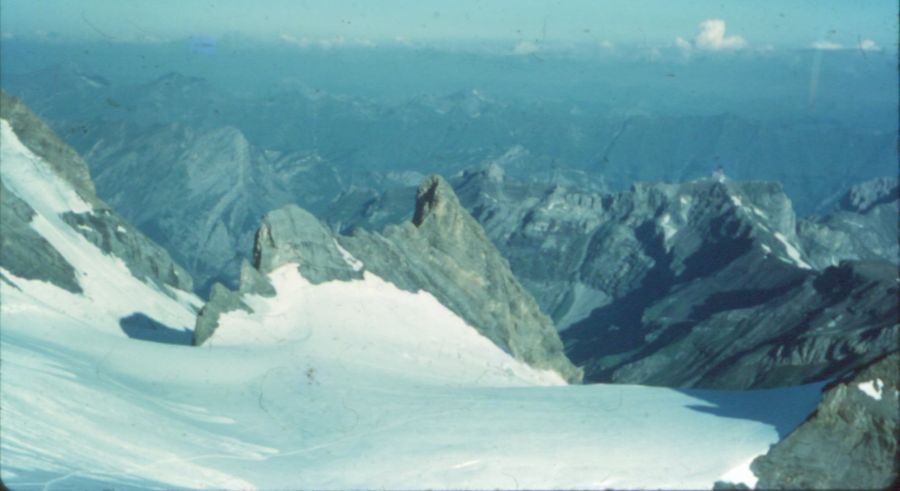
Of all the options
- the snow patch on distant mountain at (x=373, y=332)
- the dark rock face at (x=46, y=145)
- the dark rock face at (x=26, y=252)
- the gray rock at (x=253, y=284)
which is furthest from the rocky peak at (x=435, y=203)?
the dark rock face at (x=46, y=145)

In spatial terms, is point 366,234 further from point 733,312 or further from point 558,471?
point 733,312

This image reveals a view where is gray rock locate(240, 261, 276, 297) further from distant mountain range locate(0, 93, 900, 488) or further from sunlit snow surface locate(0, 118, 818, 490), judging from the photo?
sunlit snow surface locate(0, 118, 818, 490)

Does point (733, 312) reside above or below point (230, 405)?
below

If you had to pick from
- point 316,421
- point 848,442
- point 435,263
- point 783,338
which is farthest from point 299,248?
point 783,338

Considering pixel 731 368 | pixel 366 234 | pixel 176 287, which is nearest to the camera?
pixel 366 234

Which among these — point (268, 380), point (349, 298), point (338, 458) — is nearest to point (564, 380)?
point (349, 298)

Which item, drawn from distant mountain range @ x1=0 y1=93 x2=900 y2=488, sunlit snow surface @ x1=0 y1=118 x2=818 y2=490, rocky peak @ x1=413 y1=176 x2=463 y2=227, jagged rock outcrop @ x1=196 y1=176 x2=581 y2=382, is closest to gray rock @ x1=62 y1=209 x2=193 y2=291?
distant mountain range @ x1=0 y1=93 x2=900 y2=488

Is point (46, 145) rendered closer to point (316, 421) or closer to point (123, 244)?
point (123, 244)
